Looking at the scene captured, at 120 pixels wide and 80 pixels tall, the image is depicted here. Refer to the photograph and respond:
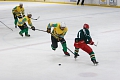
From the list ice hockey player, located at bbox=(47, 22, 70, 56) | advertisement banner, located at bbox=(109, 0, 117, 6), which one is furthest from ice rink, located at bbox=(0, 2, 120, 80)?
advertisement banner, located at bbox=(109, 0, 117, 6)

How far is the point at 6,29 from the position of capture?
12.7 metres

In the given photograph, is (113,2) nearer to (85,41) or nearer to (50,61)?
(50,61)

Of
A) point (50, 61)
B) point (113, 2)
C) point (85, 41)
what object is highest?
point (85, 41)

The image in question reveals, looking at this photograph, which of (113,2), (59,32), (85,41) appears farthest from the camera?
(113,2)

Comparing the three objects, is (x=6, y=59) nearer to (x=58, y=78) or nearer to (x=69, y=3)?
(x=58, y=78)

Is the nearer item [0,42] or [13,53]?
[13,53]

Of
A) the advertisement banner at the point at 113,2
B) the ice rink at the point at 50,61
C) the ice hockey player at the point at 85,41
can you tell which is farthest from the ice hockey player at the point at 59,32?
the advertisement banner at the point at 113,2

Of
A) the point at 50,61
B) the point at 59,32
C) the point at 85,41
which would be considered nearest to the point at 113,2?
the point at 59,32

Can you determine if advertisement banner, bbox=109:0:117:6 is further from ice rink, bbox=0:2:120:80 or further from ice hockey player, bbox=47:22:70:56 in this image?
ice hockey player, bbox=47:22:70:56

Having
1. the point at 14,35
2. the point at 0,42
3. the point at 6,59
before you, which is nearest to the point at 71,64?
the point at 6,59

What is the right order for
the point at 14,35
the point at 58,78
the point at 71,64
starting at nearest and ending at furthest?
the point at 58,78, the point at 71,64, the point at 14,35

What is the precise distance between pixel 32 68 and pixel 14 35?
464cm

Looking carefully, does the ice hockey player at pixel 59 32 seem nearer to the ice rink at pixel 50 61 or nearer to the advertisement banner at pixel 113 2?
the ice rink at pixel 50 61

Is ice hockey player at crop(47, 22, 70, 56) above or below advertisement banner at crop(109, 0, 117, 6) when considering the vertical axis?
above
